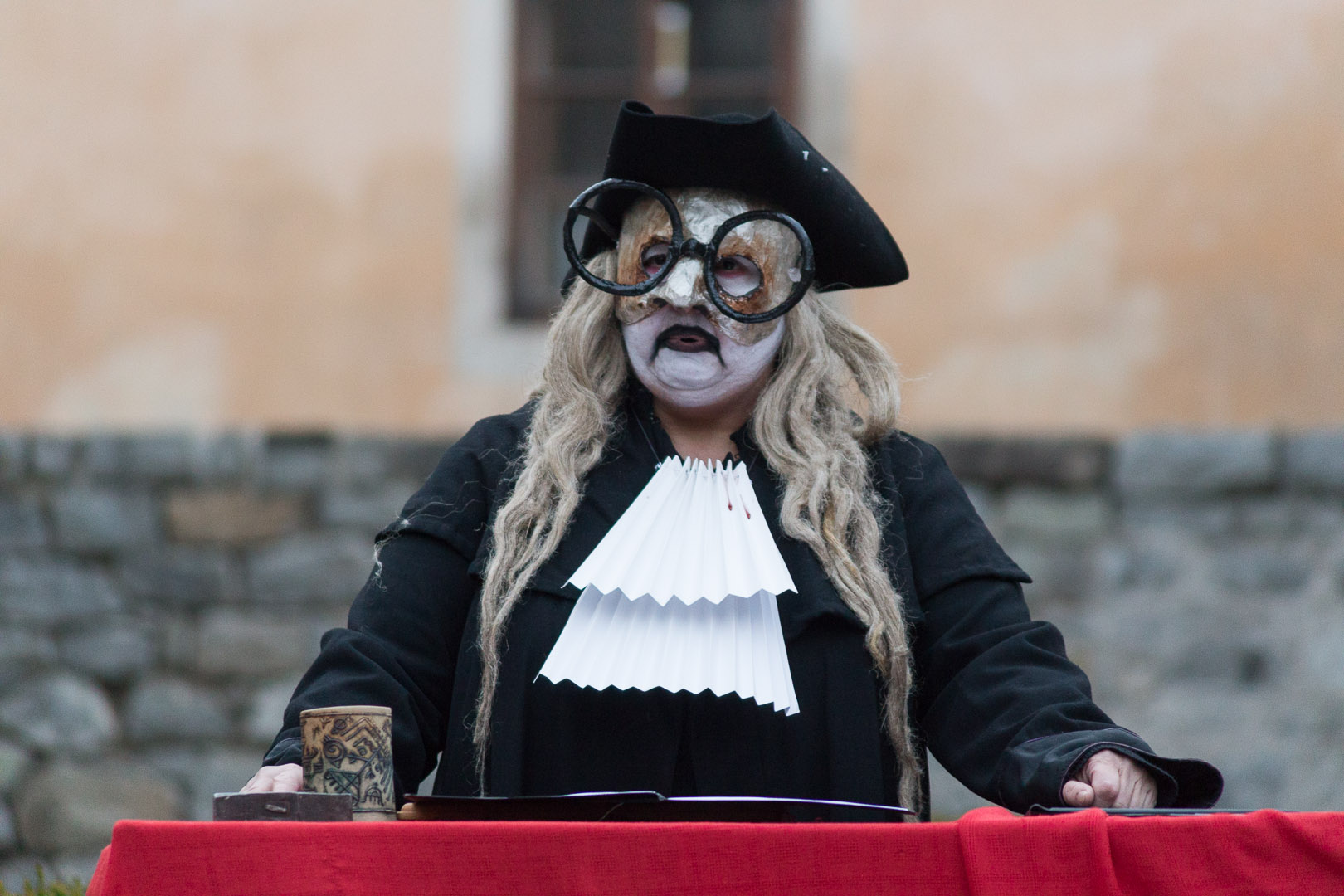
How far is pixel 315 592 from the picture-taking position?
533 centimetres

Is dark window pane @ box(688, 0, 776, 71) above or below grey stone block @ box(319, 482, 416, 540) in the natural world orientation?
above

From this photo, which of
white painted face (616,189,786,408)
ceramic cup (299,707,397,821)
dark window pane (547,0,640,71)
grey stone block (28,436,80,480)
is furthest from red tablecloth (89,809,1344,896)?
dark window pane (547,0,640,71)

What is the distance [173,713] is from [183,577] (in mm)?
436

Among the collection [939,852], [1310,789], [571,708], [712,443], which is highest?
[712,443]

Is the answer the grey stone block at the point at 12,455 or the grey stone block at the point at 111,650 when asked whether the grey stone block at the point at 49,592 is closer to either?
the grey stone block at the point at 111,650

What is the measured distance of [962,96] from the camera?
525cm

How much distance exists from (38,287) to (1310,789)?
4.26 metres

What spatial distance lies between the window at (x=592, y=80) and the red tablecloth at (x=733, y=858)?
389cm

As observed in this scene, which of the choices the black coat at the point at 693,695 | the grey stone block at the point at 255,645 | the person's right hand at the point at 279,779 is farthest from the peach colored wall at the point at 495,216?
the person's right hand at the point at 279,779

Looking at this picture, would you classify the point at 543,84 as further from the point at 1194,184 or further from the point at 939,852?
the point at 939,852

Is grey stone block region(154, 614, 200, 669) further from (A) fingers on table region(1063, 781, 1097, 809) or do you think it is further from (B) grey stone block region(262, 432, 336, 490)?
(A) fingers on table region(1063, 781, 1097, 809)

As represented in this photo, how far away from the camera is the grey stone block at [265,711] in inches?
207

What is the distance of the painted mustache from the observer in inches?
101

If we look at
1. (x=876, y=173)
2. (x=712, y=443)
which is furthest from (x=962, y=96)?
(x=712, y=443)
